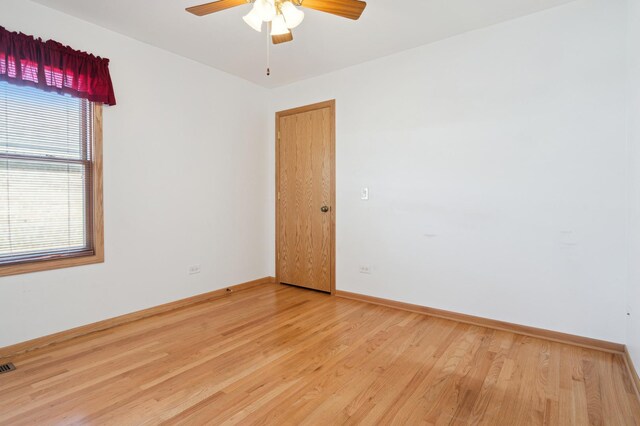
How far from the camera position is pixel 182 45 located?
3.22m

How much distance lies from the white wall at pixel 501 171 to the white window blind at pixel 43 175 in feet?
8.63

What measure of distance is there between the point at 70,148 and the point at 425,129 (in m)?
3.26

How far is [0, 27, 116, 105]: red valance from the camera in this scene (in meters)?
2.32

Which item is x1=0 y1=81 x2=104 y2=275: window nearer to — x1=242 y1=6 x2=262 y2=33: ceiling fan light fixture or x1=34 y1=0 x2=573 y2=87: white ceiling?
x1=34 y1=0 x2=573 y2=87: white ceiling

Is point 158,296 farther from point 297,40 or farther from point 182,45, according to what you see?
point 297,40

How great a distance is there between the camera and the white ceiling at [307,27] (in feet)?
8.35

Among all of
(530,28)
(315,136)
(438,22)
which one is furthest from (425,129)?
(315,136)

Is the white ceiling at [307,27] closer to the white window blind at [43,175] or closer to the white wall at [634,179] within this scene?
the white wall at [634,179]

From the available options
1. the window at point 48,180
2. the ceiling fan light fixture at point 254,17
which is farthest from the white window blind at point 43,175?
the ceiling fan light fixture at point 254,17

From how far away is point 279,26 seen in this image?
2.20 m

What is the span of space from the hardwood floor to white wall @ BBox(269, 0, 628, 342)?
448mm

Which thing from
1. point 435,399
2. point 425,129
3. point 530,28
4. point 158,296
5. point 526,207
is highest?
point 530,28

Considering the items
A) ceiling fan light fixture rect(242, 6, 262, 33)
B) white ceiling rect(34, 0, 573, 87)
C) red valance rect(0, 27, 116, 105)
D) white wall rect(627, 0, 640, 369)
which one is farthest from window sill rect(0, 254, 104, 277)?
white wall rect(627, 0, 640, 369)

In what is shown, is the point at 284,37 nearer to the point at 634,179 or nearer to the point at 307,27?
the point at 307,27
